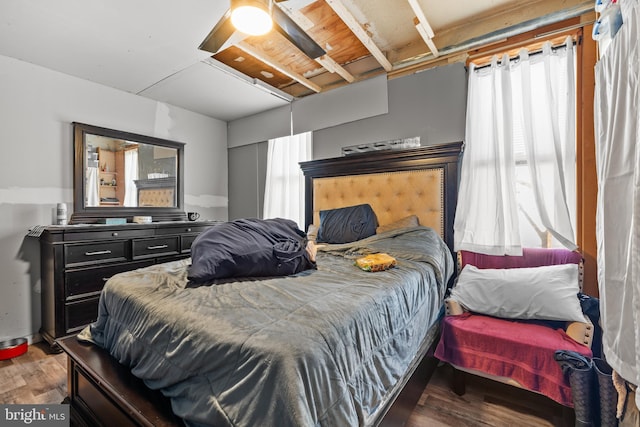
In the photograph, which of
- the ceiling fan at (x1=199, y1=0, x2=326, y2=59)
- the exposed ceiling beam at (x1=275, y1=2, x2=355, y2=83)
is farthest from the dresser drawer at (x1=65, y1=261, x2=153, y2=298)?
the exposed ceiling beam at (x1=275, y1=2, x2=355, y2=83)

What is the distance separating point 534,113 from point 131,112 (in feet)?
13.1

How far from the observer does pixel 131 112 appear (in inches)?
132

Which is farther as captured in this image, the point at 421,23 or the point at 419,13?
the point at 421,23

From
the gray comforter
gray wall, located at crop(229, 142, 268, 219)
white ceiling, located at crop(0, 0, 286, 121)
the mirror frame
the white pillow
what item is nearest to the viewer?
the gray comforter

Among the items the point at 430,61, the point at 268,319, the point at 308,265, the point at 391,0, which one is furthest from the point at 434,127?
the point at 268,319

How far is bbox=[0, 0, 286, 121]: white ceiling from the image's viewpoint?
76.9 inches

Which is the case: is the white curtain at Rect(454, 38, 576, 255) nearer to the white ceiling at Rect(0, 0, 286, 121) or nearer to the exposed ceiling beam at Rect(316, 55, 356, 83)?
the exposed ceiling beam at Rect(316, 55, 356, 83)

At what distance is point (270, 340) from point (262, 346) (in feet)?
0.10

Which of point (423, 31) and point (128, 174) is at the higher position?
point (423, 31)

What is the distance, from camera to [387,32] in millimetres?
2666

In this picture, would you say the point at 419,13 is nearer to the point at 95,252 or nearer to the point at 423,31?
the point at 423,31

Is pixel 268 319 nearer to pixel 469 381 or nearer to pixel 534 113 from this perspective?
pixel 469 381

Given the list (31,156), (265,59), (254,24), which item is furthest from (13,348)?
(265,59)

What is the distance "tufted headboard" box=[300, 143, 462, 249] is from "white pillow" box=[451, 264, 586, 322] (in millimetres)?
479
